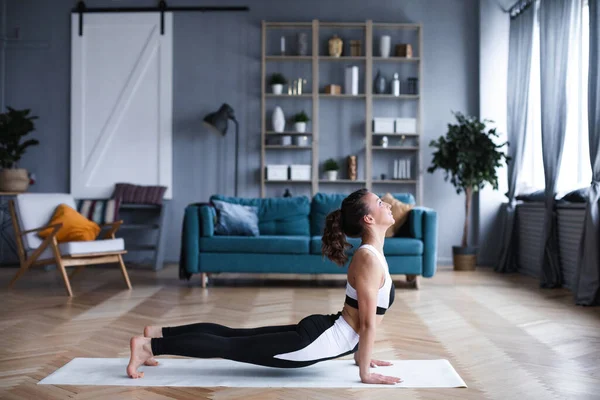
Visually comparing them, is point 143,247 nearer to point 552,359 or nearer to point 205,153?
point 205,153

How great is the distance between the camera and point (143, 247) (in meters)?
7.11

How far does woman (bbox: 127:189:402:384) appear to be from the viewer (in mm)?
2494

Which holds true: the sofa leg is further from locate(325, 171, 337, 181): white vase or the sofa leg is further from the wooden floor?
locate(325, 171, 337, 181): white vase

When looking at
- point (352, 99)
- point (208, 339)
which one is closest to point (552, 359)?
point (208, 339)

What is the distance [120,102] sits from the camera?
297 inches

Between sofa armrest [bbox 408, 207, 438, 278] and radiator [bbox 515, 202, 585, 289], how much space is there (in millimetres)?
1093

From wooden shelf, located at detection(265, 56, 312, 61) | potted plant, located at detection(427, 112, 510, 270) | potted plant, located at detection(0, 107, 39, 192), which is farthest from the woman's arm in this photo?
potted plant, located at detection(0, 107, 39, 192)

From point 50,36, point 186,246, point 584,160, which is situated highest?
point 50,36

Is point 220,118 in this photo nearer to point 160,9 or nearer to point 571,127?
point 160,9

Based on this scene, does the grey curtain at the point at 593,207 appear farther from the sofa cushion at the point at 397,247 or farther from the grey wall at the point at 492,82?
the grey wall at the point at 492,82

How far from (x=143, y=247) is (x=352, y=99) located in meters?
2.96

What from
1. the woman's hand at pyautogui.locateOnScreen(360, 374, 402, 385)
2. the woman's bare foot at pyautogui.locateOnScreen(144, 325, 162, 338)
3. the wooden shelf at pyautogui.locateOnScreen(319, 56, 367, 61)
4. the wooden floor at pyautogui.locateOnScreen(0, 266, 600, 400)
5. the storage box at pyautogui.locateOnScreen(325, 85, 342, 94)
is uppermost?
the wooden shelf at pyautogui.locateOnScreen(319, 56, 367, 61)

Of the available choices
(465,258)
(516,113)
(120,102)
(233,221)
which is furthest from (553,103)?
(120,102)

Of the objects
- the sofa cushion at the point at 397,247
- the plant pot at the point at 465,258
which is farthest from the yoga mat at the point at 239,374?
the plant pot at the point at 465,258
